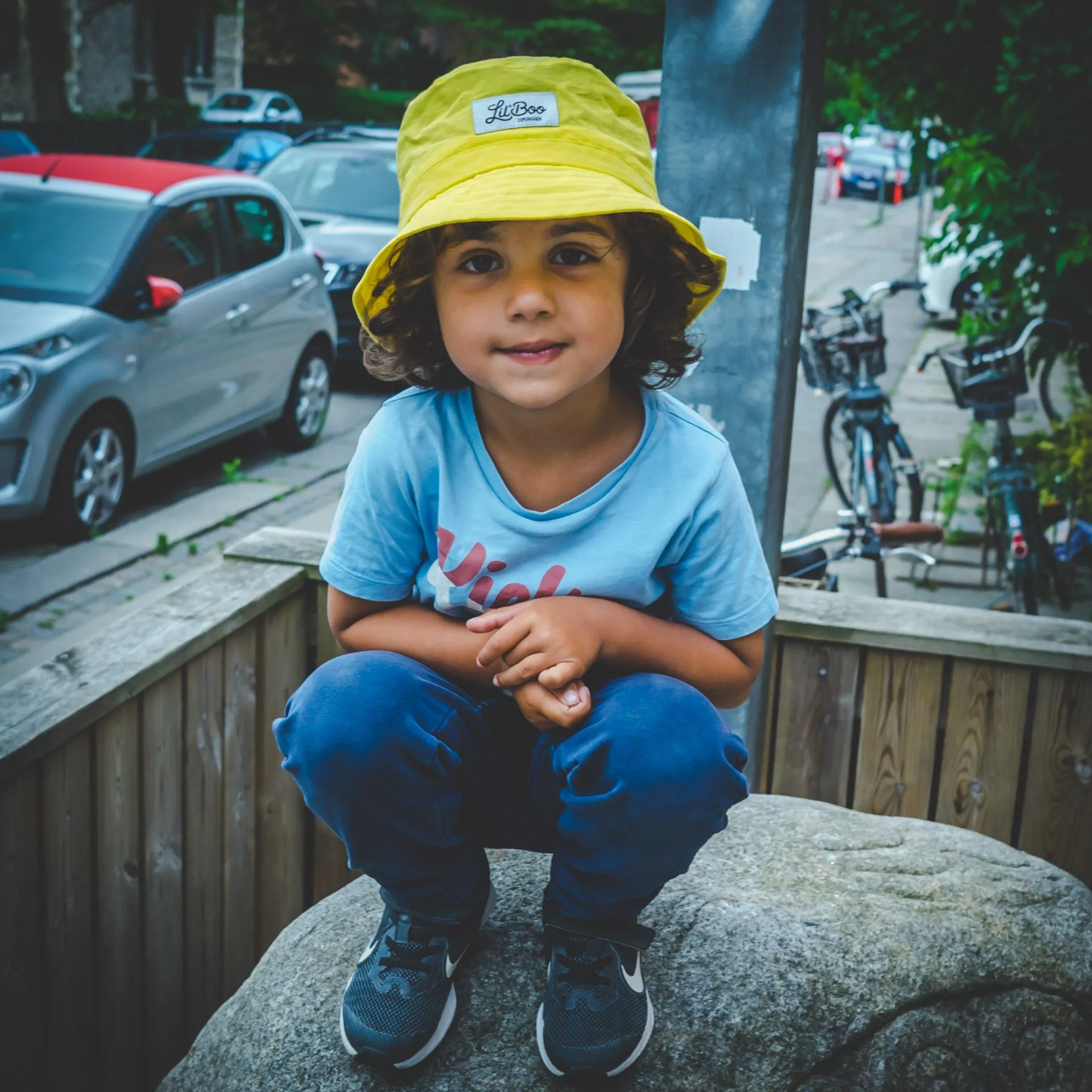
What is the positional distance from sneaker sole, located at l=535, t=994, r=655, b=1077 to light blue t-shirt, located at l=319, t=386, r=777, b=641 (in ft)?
1.89

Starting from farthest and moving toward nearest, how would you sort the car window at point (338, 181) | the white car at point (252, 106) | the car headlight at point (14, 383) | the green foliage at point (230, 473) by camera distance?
the white car at point (252, 106) → the car window at point (338, 181) → the green foliage at point (230, 473) → the car headlight at point (14, 383)

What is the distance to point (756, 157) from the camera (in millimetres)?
2426

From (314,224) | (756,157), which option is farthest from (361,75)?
(756,157)

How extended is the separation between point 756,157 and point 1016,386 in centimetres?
364

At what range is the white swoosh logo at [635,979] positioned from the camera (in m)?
1.90

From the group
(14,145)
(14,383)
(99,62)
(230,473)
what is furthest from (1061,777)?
(99,62)

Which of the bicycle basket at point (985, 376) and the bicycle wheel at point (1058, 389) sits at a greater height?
the bicycle basket at point (985, 376)

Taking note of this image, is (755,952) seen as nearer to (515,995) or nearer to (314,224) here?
(515,995)

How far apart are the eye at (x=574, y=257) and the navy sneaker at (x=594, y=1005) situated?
0.95m

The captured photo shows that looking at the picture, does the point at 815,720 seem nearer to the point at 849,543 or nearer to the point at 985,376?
the point at 849,543

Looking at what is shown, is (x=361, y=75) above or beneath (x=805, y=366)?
above

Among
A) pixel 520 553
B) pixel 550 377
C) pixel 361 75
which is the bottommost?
pixel 520 553

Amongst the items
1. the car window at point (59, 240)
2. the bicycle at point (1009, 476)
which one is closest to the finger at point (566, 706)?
the bicycle at point (1009, 476)

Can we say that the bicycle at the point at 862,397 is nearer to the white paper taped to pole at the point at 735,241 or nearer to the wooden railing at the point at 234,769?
the wooden railing at the point at 234,769
